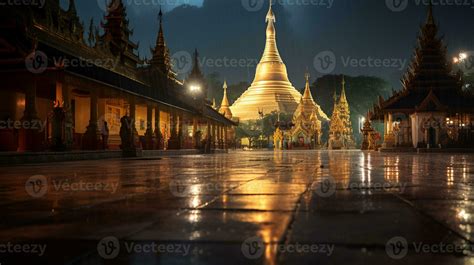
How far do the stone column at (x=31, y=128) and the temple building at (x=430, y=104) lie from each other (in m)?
26.0

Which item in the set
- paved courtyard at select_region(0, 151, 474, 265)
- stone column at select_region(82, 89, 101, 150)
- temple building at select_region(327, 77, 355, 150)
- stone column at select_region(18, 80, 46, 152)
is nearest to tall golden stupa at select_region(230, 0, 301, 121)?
temple building at select_region(327, 77, 355, 150)

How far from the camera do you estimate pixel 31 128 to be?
56.1 ft

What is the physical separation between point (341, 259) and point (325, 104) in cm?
9276

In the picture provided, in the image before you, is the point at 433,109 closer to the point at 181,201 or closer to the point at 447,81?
the point at 447,81

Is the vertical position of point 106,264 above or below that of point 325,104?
below

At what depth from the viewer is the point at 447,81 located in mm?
36688

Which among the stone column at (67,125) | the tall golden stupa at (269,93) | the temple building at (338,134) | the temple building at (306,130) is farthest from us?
the tall golden stupa at (269,93)

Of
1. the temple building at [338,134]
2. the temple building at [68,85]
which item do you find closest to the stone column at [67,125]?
the temple building at [68,85]

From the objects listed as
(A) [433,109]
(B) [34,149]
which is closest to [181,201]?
(B) [34,149]

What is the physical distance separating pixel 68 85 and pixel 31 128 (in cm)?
210

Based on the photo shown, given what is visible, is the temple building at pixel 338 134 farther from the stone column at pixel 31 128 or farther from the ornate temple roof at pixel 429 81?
the stone column at pixel 31 128

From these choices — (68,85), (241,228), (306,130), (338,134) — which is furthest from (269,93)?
(241,228)

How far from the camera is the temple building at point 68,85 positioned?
15.2 metres

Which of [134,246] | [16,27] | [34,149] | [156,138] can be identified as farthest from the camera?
[156,138]
